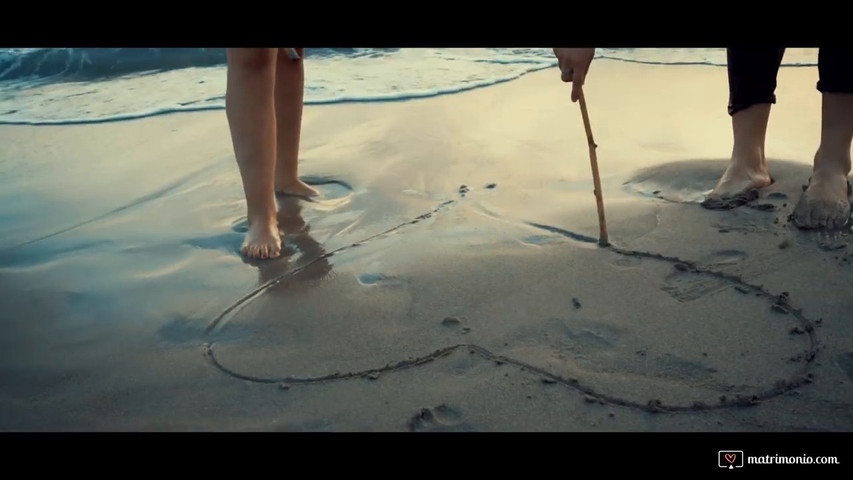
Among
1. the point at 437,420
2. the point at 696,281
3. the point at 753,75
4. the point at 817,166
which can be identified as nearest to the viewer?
the point at 437,420

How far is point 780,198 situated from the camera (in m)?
3.04

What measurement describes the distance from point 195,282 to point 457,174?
133 cm

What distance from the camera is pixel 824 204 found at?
2789 mm

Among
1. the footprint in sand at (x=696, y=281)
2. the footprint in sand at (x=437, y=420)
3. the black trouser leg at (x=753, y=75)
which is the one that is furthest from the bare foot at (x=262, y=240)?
the black trouser leg at (x=753, y=75)

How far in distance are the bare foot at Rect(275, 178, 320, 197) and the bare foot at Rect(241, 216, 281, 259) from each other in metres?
0.51

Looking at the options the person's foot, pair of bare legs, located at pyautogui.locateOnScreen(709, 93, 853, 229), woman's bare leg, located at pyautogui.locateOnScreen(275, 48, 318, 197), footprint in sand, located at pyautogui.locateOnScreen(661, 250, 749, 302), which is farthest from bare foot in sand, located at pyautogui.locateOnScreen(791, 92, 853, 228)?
woman's bare leg, located at pyautogui.locateOnScreen(275, 48, 318, 197)

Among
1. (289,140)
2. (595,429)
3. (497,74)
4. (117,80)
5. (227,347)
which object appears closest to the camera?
(595,429)
